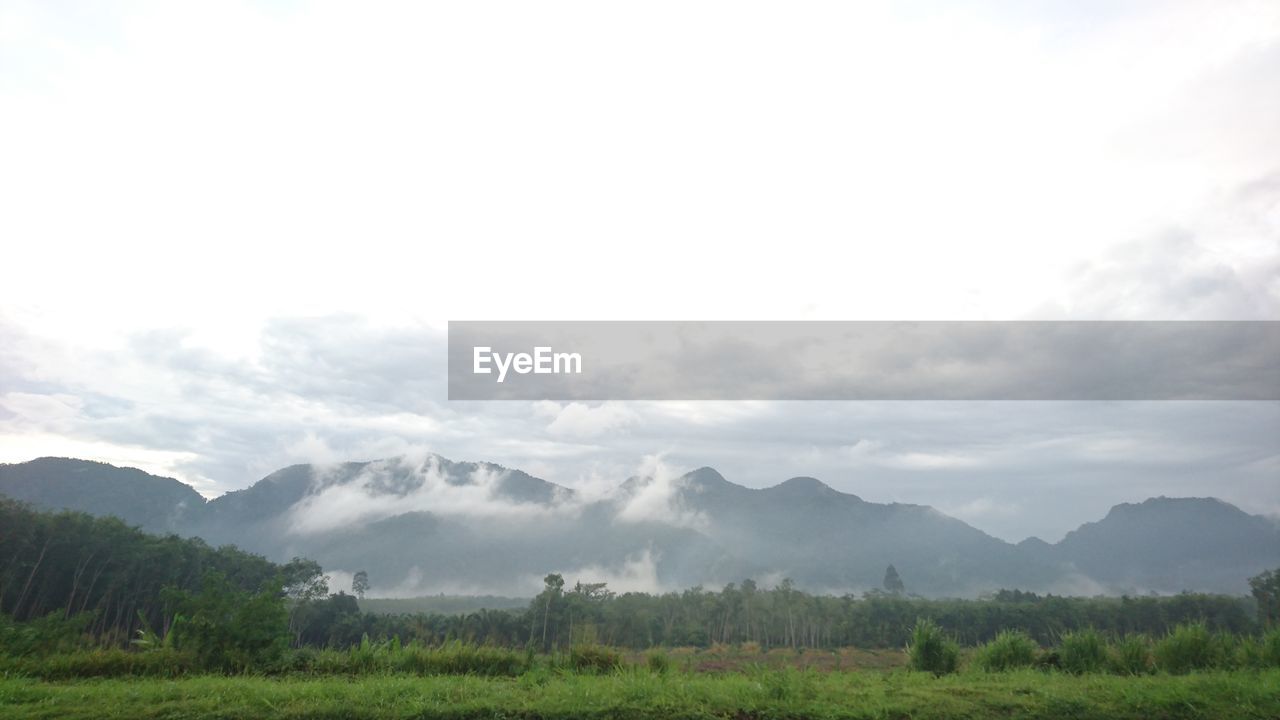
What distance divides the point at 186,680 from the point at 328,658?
100 inches

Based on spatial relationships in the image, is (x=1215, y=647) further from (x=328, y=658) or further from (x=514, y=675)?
(x=328, y=658)

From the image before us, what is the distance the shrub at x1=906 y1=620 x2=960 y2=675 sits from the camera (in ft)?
53.0

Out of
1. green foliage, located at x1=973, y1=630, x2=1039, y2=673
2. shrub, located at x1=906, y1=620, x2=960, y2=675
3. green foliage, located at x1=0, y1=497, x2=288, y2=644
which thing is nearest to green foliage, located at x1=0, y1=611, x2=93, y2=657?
shrub, located at x1=906, y1=620, x2=960, y2=675

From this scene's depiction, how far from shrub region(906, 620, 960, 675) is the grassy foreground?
3.96 m

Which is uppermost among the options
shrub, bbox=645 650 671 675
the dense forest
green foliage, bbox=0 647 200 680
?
green foliage, bbox=0 647 200 680

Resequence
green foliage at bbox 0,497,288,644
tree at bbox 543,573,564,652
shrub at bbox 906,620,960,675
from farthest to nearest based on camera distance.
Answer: green foliage at bbox 0,497,288,644 < tree at bbox 543,573,564,652 < shrub at bbox 906,620,960,675

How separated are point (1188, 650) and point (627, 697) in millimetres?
14202

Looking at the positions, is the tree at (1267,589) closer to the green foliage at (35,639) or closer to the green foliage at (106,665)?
the green foliage at (106,665)

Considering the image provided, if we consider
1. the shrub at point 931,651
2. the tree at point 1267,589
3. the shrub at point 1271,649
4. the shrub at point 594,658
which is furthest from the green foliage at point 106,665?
the tree at point 1267,589

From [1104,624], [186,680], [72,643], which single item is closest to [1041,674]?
[186,680]

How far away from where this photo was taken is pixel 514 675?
1318 centimetres

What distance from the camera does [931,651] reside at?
1628 cm

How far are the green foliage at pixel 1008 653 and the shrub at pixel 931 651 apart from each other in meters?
0.65

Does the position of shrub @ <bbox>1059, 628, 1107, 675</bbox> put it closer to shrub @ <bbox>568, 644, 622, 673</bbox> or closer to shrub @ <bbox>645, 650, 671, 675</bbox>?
shrub @ <bbox>645, 650, 671, 675</bbox>
